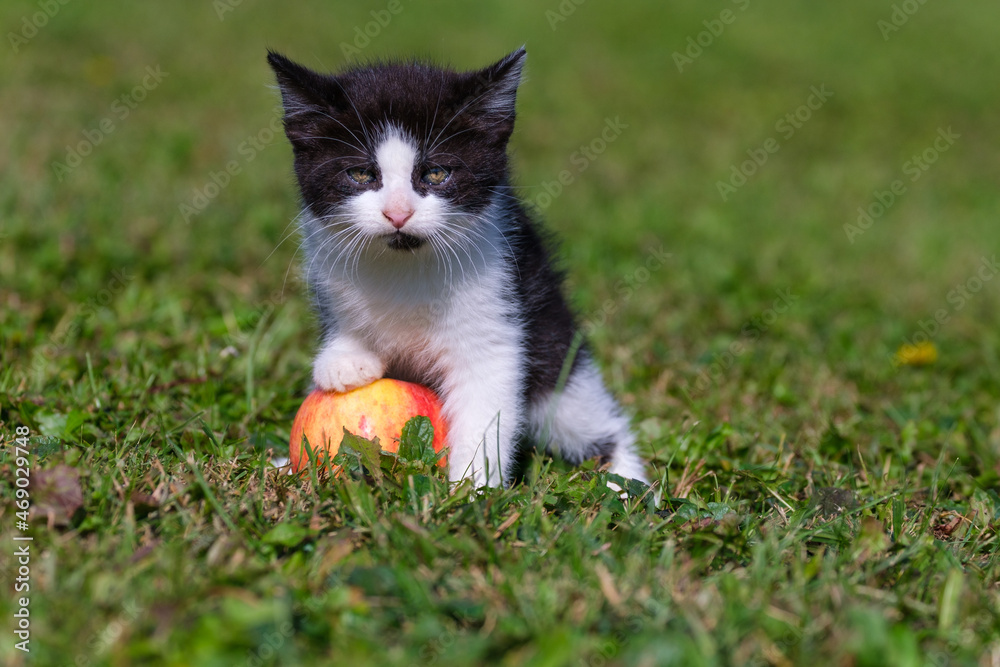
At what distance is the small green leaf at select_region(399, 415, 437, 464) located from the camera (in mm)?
2773

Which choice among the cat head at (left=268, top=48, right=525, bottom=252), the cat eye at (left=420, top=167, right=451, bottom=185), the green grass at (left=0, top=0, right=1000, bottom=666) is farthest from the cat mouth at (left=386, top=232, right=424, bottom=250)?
the green grass at (left=0, top=0, right=1000, bottom=666)

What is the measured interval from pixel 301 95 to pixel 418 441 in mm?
1227

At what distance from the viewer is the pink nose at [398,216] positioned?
2723mm

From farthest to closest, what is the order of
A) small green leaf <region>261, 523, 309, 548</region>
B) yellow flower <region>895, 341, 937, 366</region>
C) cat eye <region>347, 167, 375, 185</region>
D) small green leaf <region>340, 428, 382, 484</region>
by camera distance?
yellow flower <region>895, 341, 937, 366</region>, cat eye <region>347, 167, 375, 185</region>, small green leaf <region>340, 428, 382, 484</region>, small green leaf <region>261, 523, 309, 548</region>

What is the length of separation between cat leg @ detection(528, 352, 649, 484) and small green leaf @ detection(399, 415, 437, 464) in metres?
0.64

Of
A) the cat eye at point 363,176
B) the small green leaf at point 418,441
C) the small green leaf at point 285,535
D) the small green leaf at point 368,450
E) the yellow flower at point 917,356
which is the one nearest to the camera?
the small green leaf at point 285,535

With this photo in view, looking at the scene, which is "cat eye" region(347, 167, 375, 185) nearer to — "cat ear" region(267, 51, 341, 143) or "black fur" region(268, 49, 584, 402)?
"black fur" region(268, 49, 584, 402)

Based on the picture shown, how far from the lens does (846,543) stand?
101 inches

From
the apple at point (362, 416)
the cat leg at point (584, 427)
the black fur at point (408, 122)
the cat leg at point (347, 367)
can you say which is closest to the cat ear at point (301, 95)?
the black fur at point (408, 122)

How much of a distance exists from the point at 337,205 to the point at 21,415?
1.40 metres

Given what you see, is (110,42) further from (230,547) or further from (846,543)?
(846,543)

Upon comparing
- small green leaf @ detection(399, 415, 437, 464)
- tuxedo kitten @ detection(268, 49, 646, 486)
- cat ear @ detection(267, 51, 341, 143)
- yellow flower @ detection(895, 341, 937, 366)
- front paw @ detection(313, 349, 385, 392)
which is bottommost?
yellow flower @ detection(895, 341, 937, 366)

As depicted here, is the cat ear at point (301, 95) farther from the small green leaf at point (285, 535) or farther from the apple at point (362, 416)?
the small green leaf at point (285, 535)

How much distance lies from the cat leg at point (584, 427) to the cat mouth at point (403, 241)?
866 millimetres
